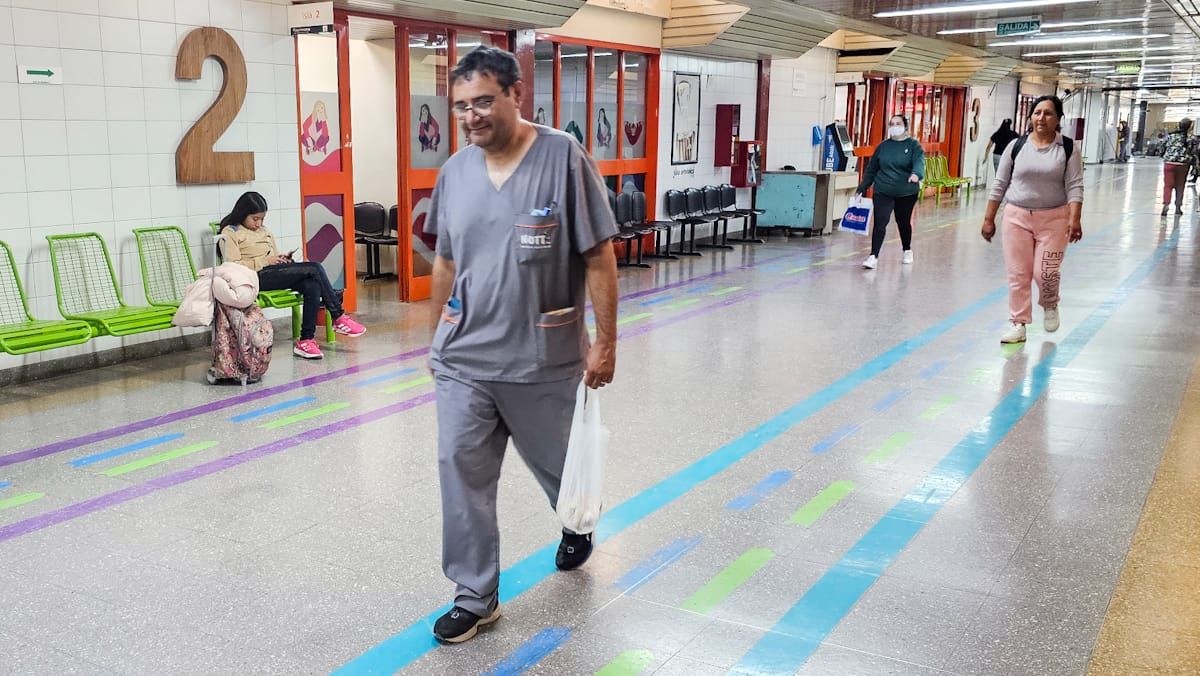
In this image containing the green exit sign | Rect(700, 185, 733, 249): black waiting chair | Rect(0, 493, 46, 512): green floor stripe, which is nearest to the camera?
Rect(0, 493, 46, 512): green floor stripe

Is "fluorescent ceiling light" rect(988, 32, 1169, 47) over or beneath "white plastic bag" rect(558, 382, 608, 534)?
over

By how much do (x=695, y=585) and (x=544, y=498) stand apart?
0.94 meters

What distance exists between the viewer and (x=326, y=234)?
7801mm

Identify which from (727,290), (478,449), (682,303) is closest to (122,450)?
(478,449)

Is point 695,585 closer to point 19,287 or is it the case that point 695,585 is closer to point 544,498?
point 544,498

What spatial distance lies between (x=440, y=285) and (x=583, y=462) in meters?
0.66

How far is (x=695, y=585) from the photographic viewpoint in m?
3.22

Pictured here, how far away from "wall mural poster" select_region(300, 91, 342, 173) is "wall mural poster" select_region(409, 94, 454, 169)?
0.91 m

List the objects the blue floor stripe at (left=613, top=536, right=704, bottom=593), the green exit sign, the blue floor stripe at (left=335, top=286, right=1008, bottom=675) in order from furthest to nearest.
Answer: the green exit sign → the blue floor stripe at (left=613, top=536, right=704, bottom=593) → the blue floor stripe at (left=335, top=286, right=1008, bottom=675)

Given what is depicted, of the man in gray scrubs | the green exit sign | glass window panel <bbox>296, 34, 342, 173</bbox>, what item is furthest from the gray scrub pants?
the green exit sign

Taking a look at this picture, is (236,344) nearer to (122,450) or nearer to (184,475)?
(122,450)

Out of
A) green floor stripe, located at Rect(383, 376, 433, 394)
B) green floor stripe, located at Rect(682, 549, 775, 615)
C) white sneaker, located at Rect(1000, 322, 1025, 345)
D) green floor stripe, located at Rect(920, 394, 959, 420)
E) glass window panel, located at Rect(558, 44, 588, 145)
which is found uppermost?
glass window panel, located at Rect(558, 44, 588, 145)

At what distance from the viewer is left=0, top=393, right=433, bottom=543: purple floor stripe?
12.2ft

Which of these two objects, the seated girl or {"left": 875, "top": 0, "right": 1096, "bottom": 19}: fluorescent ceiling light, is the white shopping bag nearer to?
{"left": 875, "top": 0, "right": 1096, "bottom": 19}: fluorescent ceiling light
